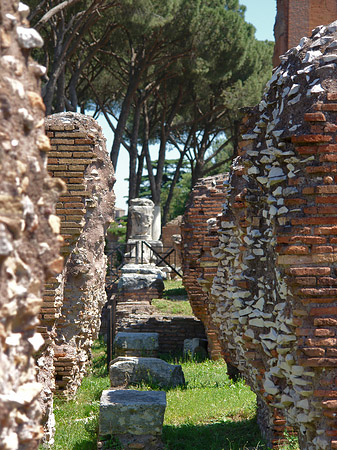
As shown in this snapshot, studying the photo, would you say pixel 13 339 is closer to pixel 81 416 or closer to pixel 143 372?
pixel 81 416

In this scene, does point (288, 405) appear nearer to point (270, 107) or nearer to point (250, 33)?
point (270, 107)

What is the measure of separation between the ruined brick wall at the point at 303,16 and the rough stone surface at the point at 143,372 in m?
5.05

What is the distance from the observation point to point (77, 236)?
214 inches

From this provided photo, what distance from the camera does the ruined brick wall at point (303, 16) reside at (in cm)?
870

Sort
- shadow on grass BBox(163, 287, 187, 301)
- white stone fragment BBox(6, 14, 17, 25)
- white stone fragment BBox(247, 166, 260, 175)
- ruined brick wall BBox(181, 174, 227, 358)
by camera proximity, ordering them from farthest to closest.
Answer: shadow on grass BBox(163, 287, 187, 301), ruined brick wall BBox(181, 174, 227, 358), white stone fragment BBox(247, 166, 260, 175), white stone fragment BBox(6, 14, 17, 25)

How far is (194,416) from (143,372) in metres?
1.05

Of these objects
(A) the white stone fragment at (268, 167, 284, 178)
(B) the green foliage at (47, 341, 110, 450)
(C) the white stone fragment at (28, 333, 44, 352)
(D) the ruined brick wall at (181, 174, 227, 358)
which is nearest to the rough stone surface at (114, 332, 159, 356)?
(B) the green foliage at (47, 341, 110, 450)

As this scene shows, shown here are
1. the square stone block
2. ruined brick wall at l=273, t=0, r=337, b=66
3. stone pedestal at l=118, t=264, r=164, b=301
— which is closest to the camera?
the square stone block

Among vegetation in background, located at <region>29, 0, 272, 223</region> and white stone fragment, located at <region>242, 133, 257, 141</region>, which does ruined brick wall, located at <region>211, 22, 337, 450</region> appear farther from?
vegetation in background, located at <region>29, 0, 272, 223</region>

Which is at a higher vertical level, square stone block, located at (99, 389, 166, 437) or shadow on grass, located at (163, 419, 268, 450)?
square stone block, located at (99, 389, 166, 437)

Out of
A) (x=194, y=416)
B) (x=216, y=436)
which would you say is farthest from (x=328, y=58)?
(x=194, y=416)

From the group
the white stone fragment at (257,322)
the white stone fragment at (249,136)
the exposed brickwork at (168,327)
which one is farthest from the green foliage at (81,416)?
the white stone fragment at (249,136)

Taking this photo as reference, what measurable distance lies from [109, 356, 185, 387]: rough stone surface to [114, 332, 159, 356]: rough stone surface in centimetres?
131

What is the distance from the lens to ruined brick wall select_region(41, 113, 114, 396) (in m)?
A: 5.42
